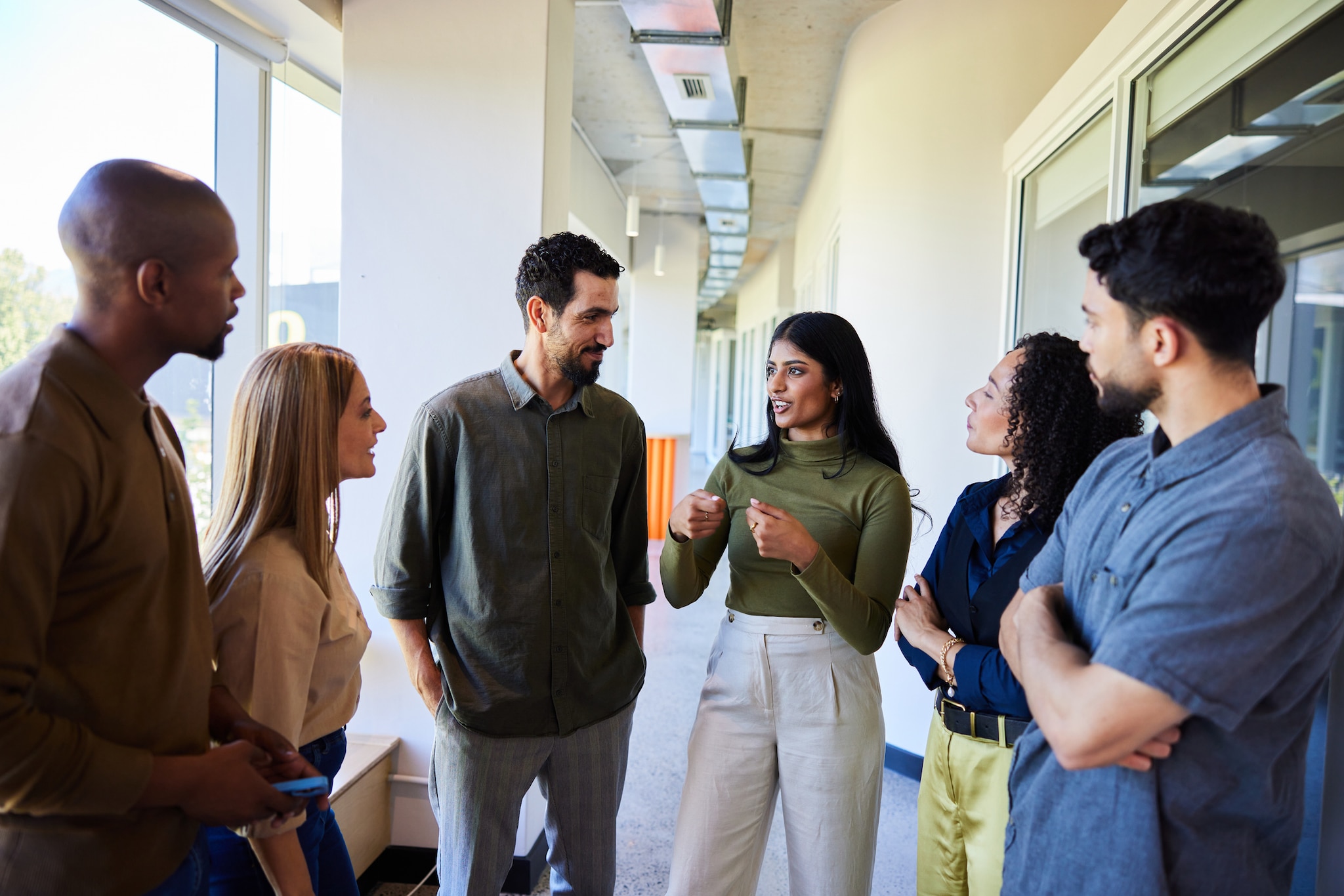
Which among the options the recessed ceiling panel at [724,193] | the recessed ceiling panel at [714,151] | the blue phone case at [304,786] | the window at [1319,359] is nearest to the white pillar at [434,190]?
the blue phone case at [304,786]

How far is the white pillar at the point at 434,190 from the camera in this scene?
268 cm

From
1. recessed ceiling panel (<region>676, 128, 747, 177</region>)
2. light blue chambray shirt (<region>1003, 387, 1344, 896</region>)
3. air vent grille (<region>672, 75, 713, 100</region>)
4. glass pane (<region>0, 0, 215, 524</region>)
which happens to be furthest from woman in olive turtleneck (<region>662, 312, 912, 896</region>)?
recessed ceiling panel (<region>676, 128, 747, 177</region>)

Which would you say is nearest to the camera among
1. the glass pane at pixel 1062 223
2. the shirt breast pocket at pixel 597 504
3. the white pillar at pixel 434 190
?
the shirt breast pocket at pixel 597 504

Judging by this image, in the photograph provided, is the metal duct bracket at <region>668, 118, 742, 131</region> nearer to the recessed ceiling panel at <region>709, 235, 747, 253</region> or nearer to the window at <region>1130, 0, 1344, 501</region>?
the window at <region>1130, 0, 1344, 501</region>

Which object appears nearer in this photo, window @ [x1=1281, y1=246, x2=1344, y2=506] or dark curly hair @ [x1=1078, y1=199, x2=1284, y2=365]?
dark curly hair @ [x1=1078, y1=199, x2=1284, y2=365]

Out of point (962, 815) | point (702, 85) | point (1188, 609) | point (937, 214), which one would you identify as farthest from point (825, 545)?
point (702, 85)

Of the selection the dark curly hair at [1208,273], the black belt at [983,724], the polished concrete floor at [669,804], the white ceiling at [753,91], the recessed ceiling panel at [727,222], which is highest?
the white ceiling at [753,91]

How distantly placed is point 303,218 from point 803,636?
277cm

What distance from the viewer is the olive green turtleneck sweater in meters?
1.86

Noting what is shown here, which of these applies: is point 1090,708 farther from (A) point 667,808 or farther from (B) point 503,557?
(A) point 667,808

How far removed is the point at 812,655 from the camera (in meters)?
1.90

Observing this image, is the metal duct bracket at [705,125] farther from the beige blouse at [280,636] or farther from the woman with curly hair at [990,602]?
the beige blouse at [280,636]

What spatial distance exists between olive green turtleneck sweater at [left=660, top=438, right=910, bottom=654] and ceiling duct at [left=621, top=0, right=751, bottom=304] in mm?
2338

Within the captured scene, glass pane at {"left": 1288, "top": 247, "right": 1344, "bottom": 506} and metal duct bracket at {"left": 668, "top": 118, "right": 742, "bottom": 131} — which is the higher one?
metal duct bracket at {"left": 668, "top": 118, "right": 742, "bottom": 131}
